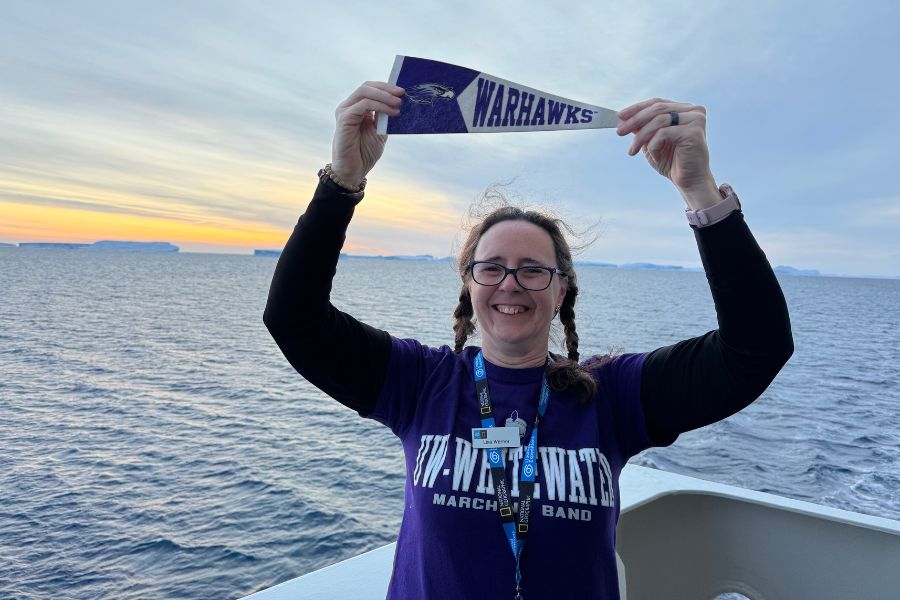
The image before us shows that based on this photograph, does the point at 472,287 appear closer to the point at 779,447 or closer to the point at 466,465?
the point at 466,465

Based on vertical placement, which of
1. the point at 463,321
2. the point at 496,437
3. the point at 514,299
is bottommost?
the point at 496,437

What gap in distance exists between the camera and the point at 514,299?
208 cm

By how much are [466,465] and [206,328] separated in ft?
112

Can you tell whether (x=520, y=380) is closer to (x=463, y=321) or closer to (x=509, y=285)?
(x=509, y=285)

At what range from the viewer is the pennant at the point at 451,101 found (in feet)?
6.38

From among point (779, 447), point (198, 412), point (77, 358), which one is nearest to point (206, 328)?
point (77, 358)

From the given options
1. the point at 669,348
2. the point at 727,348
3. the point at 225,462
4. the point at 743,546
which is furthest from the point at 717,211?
the point at 225,462

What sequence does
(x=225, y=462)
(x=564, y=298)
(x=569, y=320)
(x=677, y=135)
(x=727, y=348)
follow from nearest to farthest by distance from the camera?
(x=677, y=135)
(x=727, y=348)
(x=564, y=298)
(x=569, y=320)
(x=225, y=462)

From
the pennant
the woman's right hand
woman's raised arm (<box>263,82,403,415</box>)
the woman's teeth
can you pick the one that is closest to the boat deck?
woman's raised arm (<box>263,82,403,415</box>)

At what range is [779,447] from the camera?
1352cm

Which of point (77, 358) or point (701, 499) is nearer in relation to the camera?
point (701, 499)

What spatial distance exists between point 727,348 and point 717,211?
1.42 ft

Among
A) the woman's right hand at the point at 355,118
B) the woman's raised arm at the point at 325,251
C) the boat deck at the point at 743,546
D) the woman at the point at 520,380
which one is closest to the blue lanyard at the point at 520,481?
the woman at the point at 520,380

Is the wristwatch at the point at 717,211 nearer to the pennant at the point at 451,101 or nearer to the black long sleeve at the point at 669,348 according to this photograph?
the black long sleeve at the point at 669,348
